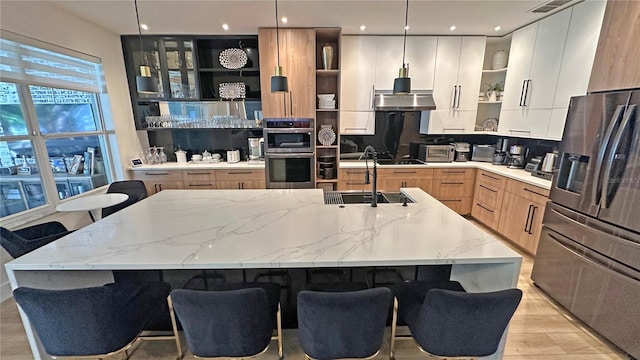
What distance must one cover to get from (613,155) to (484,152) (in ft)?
7.95

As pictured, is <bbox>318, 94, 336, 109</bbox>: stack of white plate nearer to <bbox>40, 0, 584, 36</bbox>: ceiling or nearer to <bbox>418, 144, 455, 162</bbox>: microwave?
<bbox>40, 0, 584, 36</bbox>: ceiling

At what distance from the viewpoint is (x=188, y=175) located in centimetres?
397

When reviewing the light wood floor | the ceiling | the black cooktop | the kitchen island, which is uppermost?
the ceiling

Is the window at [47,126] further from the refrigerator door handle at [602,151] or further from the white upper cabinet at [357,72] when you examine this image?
the refrigerator door handle at [602,151]

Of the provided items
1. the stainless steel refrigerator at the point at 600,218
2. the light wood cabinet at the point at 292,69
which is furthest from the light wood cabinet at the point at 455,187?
the light wood cabinet at the point at 292,69

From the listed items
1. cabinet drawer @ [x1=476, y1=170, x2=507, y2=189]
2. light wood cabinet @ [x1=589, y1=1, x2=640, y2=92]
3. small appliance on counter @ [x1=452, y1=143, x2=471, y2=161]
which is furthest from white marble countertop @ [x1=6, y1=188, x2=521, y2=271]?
small appliance on counter @ [x1=452, y1=143, x2=471, y2=161]

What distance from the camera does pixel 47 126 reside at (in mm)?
2912

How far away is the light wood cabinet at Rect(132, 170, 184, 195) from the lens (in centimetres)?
395

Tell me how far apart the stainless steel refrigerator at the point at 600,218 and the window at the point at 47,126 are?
4.90 metres

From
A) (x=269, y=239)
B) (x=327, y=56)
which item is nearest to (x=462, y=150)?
(x=327, y=56)

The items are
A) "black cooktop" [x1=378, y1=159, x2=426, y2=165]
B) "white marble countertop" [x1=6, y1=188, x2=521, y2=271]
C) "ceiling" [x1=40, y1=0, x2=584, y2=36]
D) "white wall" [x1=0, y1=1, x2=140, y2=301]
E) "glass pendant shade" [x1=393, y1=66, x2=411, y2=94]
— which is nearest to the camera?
"white marble countertop" [x1=6, y1=188, x2=521, y2=271]

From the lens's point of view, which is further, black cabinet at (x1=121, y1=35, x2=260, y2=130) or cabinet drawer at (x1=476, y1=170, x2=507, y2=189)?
black cabinet at (x1=121, y1=35, x2=260, y2=130)

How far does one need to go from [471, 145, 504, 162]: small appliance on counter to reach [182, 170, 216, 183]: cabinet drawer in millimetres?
4023

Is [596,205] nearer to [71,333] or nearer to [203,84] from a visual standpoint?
[71,333]
